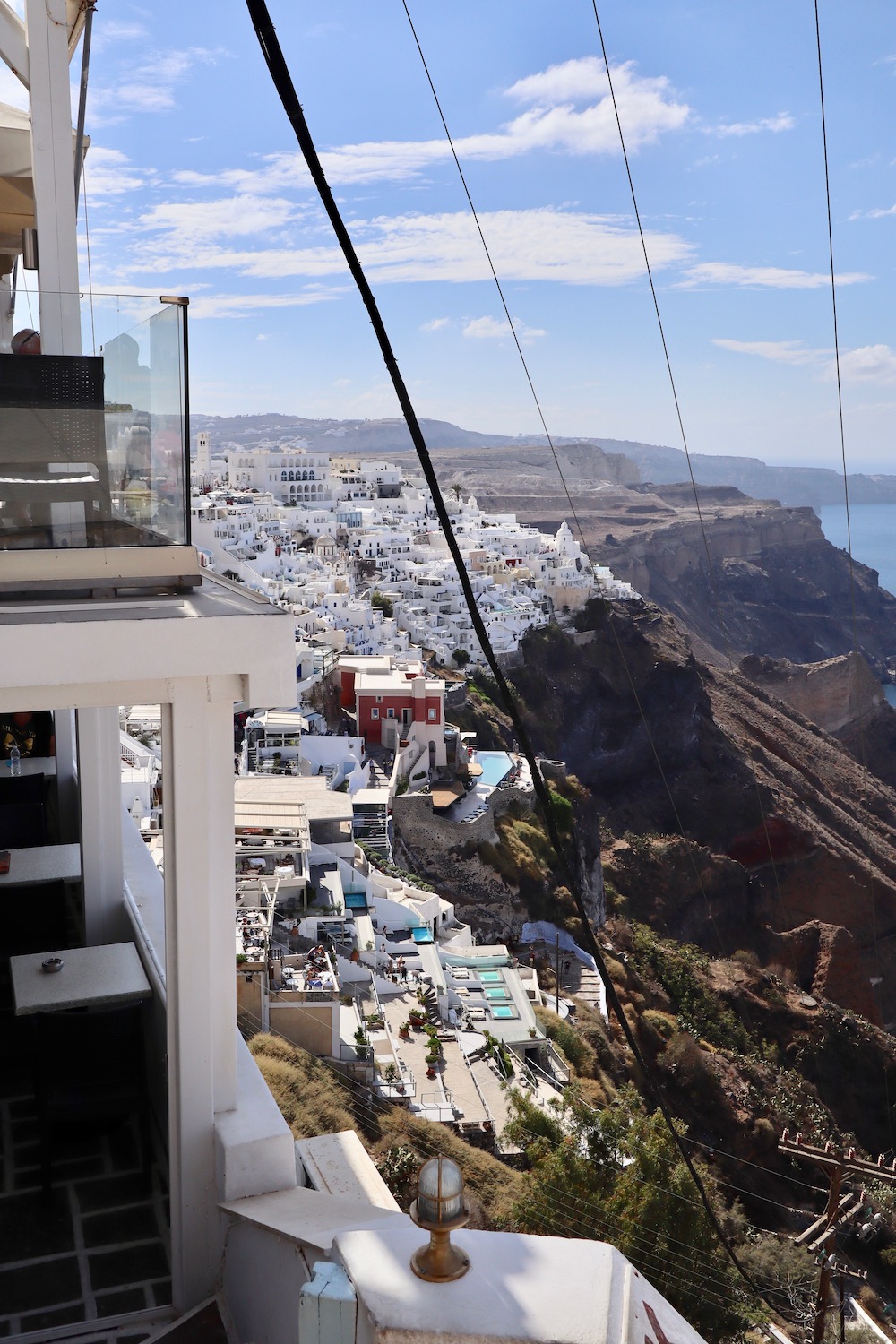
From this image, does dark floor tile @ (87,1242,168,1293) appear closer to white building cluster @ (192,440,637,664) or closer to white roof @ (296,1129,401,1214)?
white roof @ (296,1129,401,1214)

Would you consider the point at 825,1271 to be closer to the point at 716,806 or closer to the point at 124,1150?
the point at 124,1150

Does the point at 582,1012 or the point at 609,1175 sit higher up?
the point at 609,1175

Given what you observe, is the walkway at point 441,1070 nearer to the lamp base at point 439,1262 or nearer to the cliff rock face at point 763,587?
the lamp base at point 439,1262

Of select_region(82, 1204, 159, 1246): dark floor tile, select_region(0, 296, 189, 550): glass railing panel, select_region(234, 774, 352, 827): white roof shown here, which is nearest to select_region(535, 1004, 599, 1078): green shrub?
select_region(234, 774, 352, 827): white roof

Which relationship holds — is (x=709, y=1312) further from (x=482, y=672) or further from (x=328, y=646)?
(x=482, y=672)

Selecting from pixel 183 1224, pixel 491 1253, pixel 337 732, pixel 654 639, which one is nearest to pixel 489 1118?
pixel 183 1224

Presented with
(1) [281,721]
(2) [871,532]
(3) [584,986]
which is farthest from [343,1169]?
(2) [871,532]
